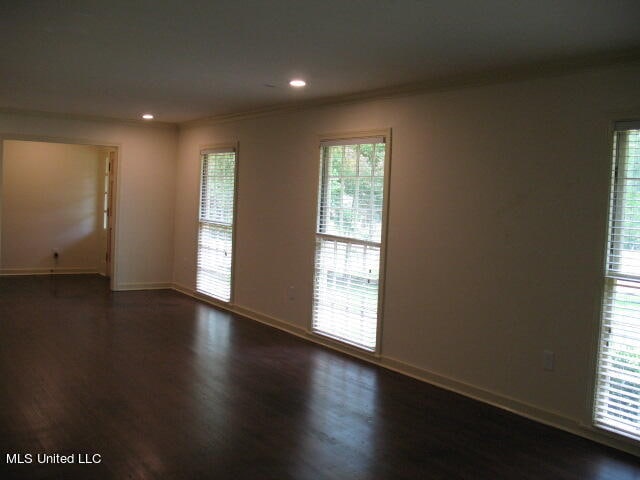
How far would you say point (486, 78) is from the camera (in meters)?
4.46

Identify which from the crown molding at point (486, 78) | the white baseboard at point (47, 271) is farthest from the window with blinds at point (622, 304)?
the white baseboard at point (47, 271)

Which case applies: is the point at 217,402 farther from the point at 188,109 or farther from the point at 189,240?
the point at 189,240

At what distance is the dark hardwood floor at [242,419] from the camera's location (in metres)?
3.30

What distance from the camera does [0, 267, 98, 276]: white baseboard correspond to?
9820mm

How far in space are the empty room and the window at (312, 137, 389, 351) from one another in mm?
21

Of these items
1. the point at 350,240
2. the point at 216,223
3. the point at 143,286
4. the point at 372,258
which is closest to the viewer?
the point at 372,258

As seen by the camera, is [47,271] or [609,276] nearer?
[609,276]

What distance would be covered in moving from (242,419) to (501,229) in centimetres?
226

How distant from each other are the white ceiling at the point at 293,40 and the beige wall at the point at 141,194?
2.73 metres

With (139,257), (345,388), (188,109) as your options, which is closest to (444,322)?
(345,388)

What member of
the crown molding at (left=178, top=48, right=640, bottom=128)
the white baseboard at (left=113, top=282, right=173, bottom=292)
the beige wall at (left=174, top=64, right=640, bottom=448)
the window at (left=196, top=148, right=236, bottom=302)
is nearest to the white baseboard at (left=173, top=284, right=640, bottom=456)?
the beige wall at (left=174, top=64, right=640, bottom=448)

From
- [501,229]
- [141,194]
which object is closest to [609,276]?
[501,229]

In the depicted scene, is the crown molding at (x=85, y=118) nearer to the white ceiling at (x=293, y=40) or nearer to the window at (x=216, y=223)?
the window at (x=216, y=223)

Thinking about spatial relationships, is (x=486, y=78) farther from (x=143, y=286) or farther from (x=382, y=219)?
(x=143, y=286)
